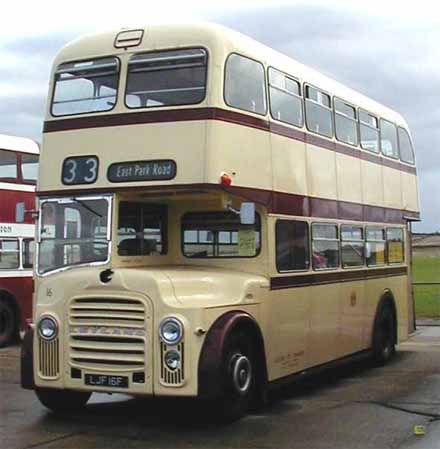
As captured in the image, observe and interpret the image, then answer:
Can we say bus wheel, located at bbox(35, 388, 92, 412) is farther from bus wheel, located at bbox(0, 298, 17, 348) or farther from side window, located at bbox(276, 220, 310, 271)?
bus wheel, located at bbox(0, 298, 17, 348)

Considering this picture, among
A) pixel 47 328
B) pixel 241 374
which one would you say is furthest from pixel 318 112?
pixel 47 328

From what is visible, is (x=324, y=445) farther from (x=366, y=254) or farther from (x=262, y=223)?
(x=366, y=254)

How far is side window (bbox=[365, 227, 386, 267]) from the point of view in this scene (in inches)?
542

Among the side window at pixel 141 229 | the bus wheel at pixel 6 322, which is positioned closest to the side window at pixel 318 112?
the side window at pixel 141 229

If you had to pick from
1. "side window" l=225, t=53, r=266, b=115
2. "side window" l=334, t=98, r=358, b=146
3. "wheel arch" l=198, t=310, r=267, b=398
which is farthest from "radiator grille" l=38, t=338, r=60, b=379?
"side window" l=334, t=98, r=358, b=146

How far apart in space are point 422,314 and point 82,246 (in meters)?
15.7

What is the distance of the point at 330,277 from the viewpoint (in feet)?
39.5

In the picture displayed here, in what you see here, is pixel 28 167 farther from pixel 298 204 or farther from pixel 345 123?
pixel 298 204

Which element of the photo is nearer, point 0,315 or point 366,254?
point 366,254

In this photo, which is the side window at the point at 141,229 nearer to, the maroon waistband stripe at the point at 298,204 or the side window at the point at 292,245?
the maroon waistband stripe at the point at 298,204

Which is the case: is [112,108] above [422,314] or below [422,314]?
above

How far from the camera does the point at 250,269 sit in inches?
400

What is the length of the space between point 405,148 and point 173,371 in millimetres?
8659

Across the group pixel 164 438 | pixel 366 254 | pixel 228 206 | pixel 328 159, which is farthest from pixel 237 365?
pixel 366 254
